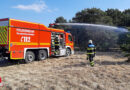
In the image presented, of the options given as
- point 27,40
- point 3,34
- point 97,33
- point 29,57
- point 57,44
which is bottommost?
point 29,57

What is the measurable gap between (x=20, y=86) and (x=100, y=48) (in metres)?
23.9

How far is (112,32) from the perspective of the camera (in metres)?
26.6

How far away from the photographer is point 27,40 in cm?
1012

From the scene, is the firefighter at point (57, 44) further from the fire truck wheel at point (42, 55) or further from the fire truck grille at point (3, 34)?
the fire truck grille at point (3, 34)

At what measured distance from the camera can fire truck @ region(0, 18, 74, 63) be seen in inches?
357

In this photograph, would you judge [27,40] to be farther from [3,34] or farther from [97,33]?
[97,33]

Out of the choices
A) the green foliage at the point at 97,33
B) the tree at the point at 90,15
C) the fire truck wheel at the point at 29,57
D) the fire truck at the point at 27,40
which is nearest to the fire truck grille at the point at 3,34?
the fire truck at the point at 27,40

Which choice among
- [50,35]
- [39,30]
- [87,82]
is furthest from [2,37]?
[87,82]

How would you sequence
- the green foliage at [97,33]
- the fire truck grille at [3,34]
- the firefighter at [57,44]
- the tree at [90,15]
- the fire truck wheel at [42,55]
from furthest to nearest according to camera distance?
the tree at [90,15], the green foliage at [97,33], the firefighter at [57,44], the fire truck wheel at [42,55], the fire truck grille at [3,34]

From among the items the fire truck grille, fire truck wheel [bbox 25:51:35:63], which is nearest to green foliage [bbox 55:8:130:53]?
fire truck wheel [bbox 25:51:35:63]

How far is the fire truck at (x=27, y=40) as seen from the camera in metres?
9.06

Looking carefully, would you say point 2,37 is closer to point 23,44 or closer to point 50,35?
point 23,44

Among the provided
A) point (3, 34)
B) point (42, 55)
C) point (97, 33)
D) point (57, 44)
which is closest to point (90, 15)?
point (97, 33)

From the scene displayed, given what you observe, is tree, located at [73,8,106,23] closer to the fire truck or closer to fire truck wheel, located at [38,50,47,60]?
the fire truck
